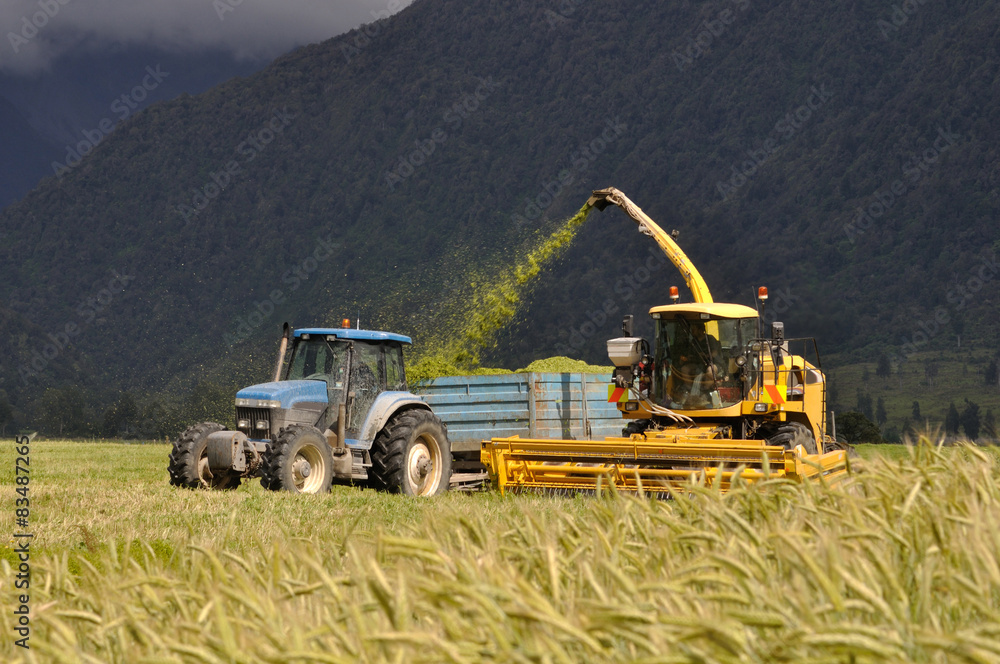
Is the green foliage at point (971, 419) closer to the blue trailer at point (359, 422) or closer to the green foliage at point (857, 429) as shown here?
the green foliage at point (857, 429)

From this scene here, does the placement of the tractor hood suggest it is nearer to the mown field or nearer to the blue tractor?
the blue tractor

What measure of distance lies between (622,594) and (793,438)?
823cm

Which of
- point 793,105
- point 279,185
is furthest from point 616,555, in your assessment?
point 279,185

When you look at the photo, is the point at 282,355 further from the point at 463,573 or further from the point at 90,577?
the point at 463,573

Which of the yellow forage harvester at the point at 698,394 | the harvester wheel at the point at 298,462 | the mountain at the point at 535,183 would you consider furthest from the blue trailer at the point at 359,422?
the mountain at the point at 535,183

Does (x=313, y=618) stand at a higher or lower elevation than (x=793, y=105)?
lower

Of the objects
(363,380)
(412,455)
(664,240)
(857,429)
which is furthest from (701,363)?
(857,429)

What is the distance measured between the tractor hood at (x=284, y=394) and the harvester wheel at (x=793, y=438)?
4.89 meters

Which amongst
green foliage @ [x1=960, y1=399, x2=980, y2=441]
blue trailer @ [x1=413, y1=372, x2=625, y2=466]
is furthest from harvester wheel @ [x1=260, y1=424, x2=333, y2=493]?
green foliage @ [x1=960, y1=399, x2=980, y2=441]

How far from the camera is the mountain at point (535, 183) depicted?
3524 inches

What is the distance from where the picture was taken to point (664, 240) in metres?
13.1

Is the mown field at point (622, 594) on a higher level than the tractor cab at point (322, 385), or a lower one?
lower

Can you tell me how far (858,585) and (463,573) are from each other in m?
0.87

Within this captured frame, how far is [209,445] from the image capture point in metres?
9.27
